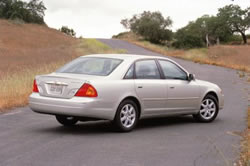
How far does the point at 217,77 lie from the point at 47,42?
3295 centimetres

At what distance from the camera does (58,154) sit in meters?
8.26

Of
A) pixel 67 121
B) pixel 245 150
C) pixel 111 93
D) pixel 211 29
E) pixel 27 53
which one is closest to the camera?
pixel 245 150

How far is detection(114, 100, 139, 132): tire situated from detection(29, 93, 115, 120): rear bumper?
169 mm

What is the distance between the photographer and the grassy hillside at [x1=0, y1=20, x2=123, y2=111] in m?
18.2

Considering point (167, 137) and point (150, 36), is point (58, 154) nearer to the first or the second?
point (167, 137)

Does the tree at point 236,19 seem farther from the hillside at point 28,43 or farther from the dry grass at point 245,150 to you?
the dry grass at point 245,150

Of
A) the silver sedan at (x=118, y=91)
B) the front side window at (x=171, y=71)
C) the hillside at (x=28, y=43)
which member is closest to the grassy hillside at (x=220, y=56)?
the hillside at (x=28, y=43)

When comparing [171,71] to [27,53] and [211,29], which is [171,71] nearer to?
[27,53]

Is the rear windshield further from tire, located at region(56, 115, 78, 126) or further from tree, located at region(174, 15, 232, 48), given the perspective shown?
tree, located at region(174, 15, 232, 48)

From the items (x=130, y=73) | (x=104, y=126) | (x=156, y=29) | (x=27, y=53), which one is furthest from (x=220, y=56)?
(x=130, y=73)

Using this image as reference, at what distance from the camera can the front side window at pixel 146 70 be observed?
11.2 meters

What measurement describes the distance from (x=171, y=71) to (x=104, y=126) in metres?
1.77

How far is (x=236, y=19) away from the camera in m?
88.9

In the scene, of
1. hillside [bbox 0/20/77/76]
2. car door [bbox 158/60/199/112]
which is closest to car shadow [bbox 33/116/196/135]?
car door [bbox 158/60/199/112]
